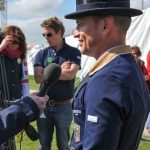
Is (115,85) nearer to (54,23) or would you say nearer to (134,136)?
(134,136)

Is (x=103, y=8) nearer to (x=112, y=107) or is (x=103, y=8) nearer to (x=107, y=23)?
(x=107, y=23)

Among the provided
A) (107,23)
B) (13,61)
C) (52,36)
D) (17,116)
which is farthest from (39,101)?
(52,36)

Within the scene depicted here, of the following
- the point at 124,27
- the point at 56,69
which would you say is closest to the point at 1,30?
the point at 56,69

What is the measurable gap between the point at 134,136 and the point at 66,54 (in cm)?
340

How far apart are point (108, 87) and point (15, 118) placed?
54 cm

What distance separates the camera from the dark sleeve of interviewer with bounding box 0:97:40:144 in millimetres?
2281

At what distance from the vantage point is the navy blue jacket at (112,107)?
7.14 ft

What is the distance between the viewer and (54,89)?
5438mm

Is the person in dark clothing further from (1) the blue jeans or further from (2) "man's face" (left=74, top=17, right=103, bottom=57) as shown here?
(2) "man's face" (left=74, top=17, right=103, bottom=57)

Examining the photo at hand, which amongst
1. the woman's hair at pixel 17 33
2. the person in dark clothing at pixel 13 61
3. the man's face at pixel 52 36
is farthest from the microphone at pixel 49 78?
the man's face at pixel 52 36

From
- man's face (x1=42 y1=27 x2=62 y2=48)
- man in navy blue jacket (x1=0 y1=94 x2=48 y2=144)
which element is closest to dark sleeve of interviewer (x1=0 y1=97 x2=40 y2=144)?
man in navy blue jacket (x1=0 y1=94 x2=48 y2=144)

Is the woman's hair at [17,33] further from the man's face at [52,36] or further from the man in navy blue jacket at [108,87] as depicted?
the man in navy blue jacket at [108,87]

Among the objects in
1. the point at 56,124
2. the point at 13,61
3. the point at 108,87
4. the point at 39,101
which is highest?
the point at 108,87

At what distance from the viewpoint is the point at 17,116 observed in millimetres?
2297
